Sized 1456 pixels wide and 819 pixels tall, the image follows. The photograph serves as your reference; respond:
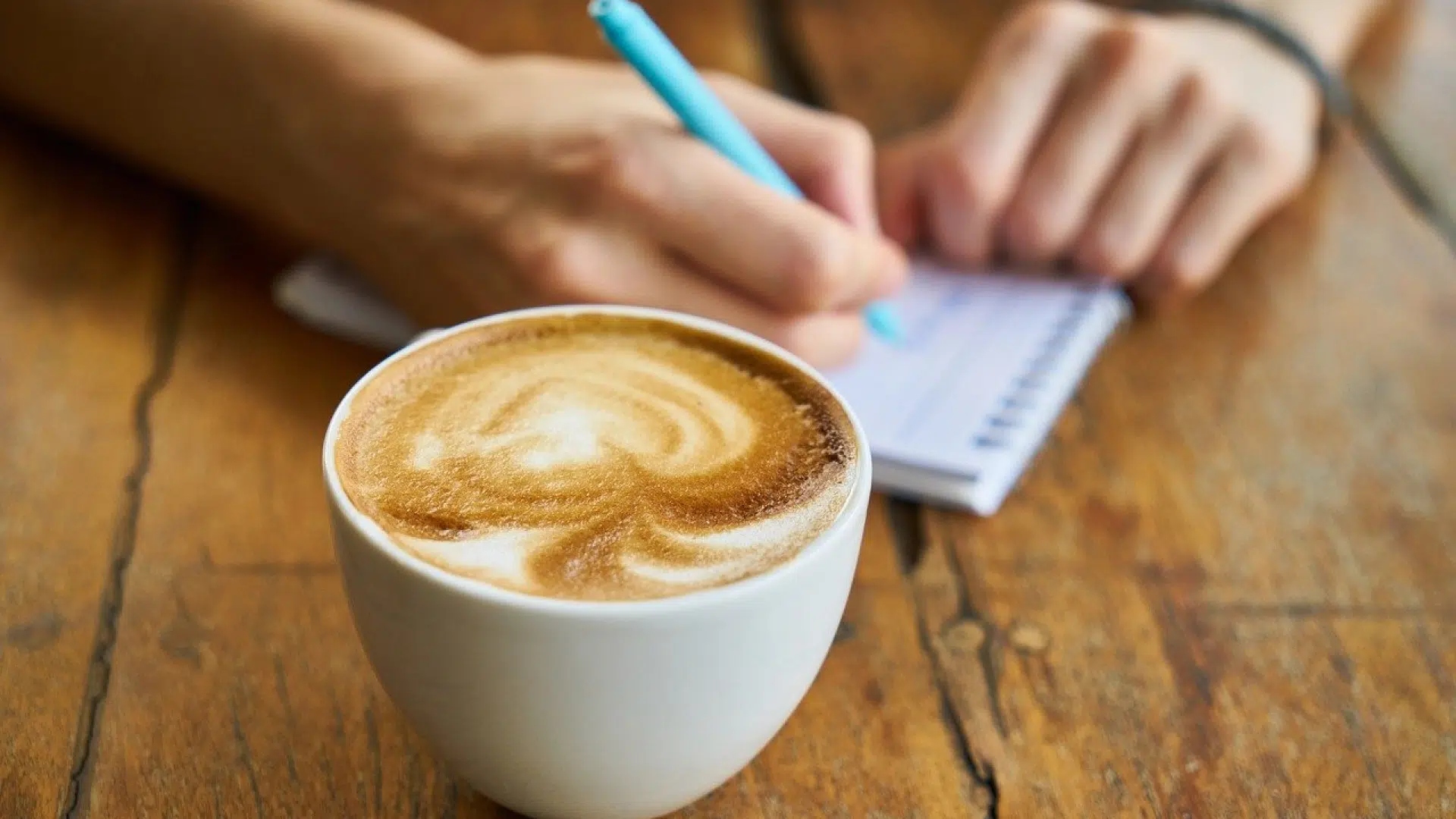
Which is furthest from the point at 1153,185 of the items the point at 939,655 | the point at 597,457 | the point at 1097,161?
the point at 597,457

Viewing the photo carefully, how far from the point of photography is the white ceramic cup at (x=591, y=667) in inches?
17.0

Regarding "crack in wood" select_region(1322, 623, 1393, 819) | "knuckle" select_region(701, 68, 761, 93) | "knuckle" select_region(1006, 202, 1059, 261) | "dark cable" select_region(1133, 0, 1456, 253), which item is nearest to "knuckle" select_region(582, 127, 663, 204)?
"knuckle" select_region(701, 68, 761, 93)

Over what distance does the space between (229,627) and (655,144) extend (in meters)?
0.36

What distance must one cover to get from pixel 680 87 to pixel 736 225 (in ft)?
0.28

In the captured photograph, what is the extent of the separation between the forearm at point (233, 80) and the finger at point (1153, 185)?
0.48 metres

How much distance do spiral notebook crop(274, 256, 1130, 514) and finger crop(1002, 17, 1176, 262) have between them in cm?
4

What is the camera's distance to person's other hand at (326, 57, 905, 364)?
77 centimetres

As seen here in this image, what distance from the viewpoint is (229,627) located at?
626 millimetres

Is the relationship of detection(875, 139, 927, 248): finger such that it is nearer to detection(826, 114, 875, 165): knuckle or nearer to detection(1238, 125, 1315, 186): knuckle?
detection(826, 114, 875, 165): knuckle

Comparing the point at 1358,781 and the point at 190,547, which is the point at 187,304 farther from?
the point at 1358,781

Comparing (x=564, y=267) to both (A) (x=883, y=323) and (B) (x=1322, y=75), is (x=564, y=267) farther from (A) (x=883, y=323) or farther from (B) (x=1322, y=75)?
(B) (x=1322, y=75)

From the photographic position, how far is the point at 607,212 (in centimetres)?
80

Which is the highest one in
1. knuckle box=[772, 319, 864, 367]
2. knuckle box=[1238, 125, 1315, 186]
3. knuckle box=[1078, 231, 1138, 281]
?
knuckle box=[1238, 125, 1315, 186]

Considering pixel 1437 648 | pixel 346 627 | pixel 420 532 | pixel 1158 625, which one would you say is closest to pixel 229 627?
pixel 346 627
